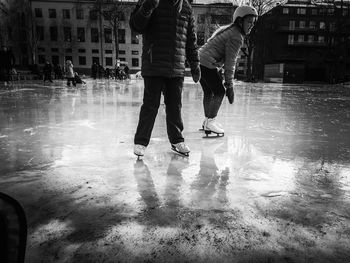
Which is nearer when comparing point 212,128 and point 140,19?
point 140,19

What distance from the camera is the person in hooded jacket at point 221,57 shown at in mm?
3660

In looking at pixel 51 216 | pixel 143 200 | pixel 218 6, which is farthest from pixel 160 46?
pixel 218 6

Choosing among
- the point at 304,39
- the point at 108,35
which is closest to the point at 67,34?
the point at 108,35

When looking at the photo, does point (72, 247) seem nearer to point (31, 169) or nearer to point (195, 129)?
point (31, 169)

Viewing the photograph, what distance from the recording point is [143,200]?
1.85m

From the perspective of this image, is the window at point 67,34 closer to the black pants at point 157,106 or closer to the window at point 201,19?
the window at point 201,19

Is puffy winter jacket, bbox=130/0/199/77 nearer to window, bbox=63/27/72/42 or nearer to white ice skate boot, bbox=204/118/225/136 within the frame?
white ice skate boot, bbox=204/118/225/136

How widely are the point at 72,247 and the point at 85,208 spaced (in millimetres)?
409

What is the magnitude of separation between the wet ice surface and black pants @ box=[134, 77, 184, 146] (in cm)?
21

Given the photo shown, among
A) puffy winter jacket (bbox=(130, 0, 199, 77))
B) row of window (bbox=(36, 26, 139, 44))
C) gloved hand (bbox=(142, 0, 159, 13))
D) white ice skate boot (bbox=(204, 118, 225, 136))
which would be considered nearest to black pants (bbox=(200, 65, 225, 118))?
white ice skate boot (bbox=(204, 118, 225, 136))

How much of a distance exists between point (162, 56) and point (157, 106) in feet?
1.54

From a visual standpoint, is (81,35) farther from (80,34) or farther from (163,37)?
(163,37)

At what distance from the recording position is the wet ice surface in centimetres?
134

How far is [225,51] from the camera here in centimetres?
382
